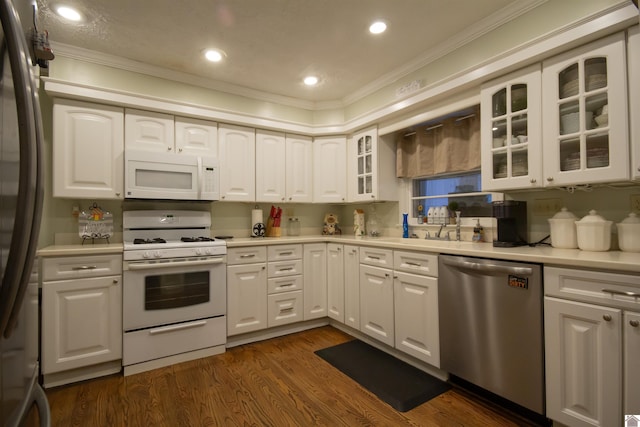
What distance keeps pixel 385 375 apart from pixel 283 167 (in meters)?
2.25

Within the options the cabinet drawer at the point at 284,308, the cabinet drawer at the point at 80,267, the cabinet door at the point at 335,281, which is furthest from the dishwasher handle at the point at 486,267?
the cabinet drawer at the point at 80,267

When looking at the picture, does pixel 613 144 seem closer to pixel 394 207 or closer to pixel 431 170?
pixel 431 170

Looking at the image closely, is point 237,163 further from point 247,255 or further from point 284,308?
point 284,308

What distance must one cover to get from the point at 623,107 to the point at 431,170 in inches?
58.1

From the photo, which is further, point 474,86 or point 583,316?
point 474,86

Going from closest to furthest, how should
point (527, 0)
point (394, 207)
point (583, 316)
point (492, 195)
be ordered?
point (583, 316) < point (527, 0) < point (492, 195) < point (394, 207)

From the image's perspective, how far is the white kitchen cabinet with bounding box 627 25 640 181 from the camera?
164 cm

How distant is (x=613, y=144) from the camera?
1.70 meters

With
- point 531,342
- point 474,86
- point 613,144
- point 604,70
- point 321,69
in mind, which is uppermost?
point 321,69

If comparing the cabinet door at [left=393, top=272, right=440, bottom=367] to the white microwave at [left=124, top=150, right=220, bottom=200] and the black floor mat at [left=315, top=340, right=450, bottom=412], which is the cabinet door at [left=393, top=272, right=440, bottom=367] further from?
the white microwave at [left=124, top=150, right=220, bottom=200]

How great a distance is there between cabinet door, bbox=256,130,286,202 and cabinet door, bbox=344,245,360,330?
100 centimetres

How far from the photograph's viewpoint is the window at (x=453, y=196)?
107 inches

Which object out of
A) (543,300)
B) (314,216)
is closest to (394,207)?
(314,216)

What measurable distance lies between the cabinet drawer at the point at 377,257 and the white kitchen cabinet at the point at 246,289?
0.92 m
